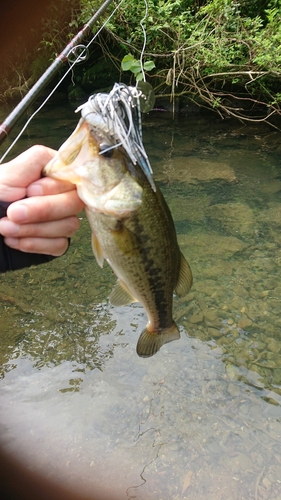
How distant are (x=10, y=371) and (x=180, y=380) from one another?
1461 millimetres

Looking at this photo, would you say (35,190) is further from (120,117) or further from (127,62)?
(127,62)

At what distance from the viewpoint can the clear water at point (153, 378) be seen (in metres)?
2.54

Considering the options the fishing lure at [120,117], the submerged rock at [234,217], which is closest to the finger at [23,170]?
the fishing lure at [120,117]

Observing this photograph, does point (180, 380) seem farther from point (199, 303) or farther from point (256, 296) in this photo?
point (256, 296)

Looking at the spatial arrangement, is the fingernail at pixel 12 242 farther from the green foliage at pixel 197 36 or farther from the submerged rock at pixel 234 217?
the green foliage at pixel 197 36

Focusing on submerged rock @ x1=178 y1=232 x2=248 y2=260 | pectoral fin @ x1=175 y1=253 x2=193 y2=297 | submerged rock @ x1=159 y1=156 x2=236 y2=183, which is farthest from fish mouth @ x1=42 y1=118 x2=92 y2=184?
submerged rock @ x1=159 y1=156 x2=236 y2=183

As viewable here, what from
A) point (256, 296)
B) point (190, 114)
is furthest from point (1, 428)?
point (190, 114)

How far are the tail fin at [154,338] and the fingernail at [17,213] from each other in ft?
3.00

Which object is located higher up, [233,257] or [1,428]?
[1,428]

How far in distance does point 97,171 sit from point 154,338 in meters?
0.98

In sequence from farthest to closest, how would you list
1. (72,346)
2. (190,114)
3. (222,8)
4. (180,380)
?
(190,114), (222,8), (72,346), (180,380)

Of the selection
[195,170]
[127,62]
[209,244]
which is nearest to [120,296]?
[127,62]

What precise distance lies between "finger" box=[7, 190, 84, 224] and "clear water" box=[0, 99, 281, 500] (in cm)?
204

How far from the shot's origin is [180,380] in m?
3.07
